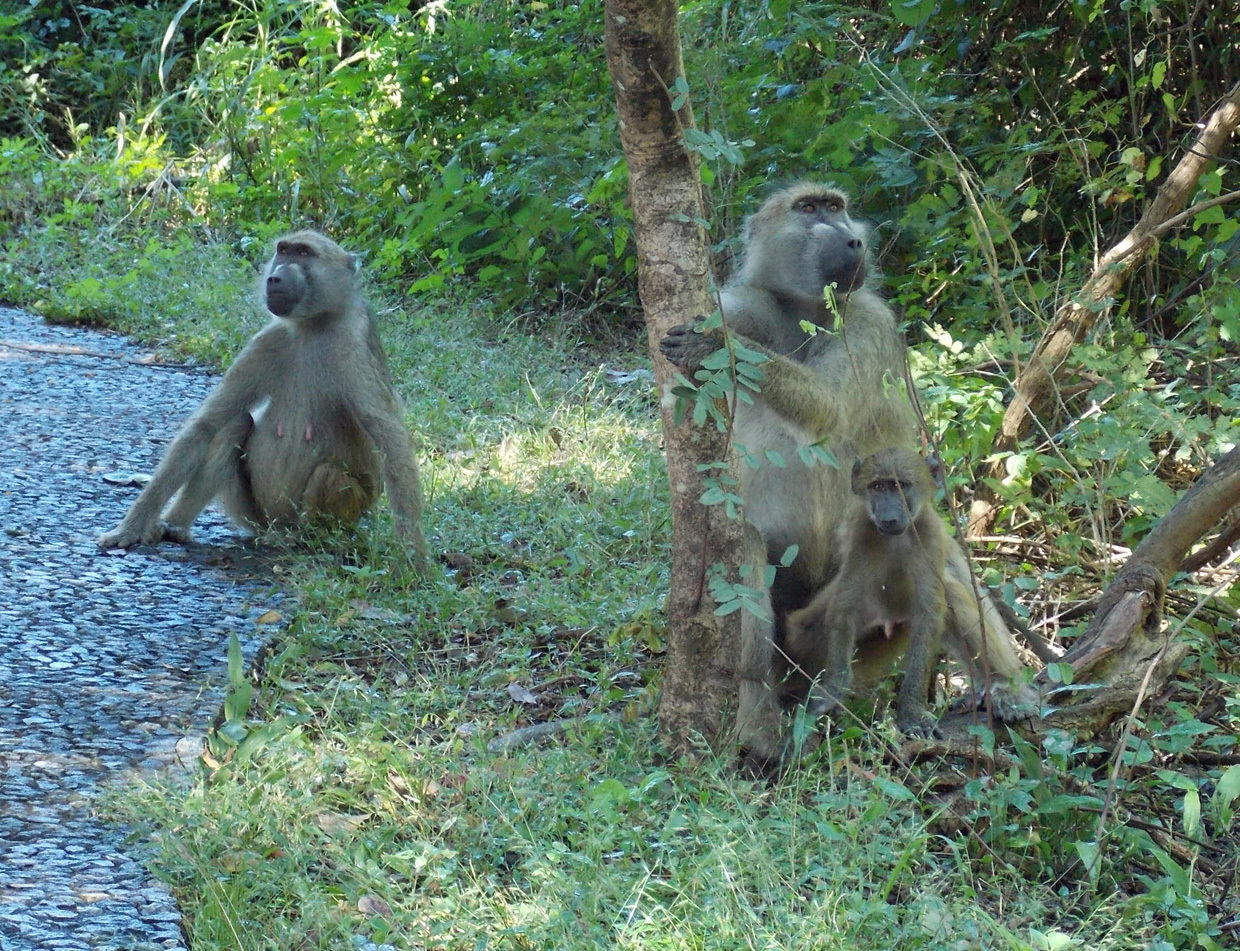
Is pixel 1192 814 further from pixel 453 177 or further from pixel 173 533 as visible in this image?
pixel 453 177

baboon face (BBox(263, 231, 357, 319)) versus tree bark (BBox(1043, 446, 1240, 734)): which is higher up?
baboon face (BBox(263, 231, 357, 319))

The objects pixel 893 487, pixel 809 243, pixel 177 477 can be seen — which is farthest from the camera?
pixel 177 477

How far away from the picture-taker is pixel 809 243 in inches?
150

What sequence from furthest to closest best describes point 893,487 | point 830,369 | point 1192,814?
point 830,369
point 893,487
point 1192,814

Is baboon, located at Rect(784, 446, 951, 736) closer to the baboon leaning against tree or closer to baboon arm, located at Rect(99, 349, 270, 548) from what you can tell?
the baboon leaning against tree

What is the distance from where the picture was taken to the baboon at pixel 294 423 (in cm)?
498

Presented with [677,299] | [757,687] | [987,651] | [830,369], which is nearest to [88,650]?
[757,687]

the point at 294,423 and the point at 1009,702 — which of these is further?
the point at 294,423

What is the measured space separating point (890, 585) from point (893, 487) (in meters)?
0.26

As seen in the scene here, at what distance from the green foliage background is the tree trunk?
0.20 m

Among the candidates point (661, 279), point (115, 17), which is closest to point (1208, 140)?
point (661, 279)

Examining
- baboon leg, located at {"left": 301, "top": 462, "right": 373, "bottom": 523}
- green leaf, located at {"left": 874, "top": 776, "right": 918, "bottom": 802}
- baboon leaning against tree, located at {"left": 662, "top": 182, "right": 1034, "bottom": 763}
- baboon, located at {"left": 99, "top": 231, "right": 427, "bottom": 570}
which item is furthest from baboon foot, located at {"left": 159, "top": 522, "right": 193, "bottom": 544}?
green leaf, located at {"left": 874, "top": 776, "right": 918, "bottom": 802}

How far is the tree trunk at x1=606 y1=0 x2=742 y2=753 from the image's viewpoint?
9.57 feet

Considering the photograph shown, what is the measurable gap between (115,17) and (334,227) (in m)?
4.97
